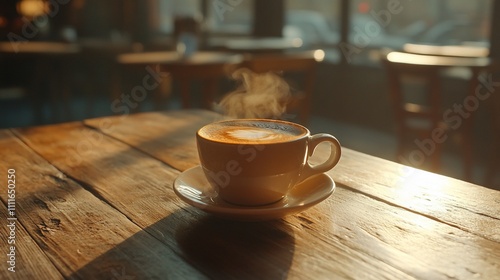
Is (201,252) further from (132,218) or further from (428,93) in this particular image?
(428,93)

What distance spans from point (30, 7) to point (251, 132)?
5966 mm

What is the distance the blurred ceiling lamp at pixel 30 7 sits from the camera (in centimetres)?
602

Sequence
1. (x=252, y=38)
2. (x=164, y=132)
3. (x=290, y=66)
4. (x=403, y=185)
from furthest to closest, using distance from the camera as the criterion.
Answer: (x=252, y=38) → (x=290, y=66) → (x=164, y=132) → (x=403, y=185)

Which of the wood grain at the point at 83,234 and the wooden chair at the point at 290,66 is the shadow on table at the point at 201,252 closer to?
the wood grain at the point at 83,234

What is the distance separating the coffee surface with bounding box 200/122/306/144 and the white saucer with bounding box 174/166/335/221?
8cm

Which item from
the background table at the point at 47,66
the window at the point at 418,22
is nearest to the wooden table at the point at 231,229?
the window at the point at 418,22

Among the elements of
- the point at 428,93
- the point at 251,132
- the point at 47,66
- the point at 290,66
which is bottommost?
the point at 47,66

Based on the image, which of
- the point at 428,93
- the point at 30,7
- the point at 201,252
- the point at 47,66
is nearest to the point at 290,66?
the point at 428,93

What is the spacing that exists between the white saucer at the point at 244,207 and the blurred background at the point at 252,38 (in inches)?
103

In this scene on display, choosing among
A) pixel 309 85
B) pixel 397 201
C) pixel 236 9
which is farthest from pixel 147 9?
pixel 397 201

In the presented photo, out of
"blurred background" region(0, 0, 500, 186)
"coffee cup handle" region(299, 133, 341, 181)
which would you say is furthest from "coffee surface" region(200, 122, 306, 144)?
"blurred background" region(0, 0, 500, 186)

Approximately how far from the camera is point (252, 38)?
5.32 m

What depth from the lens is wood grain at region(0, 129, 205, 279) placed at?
570mm

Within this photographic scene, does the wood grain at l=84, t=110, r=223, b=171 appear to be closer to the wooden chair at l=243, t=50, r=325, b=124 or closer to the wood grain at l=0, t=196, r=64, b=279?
the wood grain at l=0, t=196, r=64, b=279
